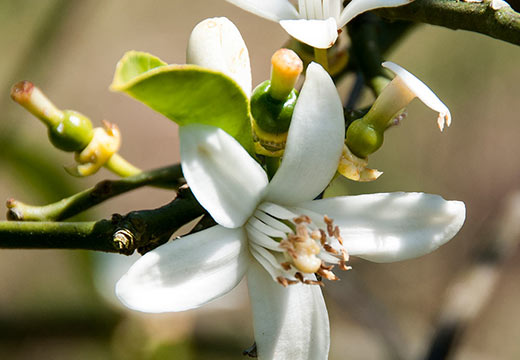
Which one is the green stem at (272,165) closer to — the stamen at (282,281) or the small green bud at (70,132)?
the stamen at (282,281)

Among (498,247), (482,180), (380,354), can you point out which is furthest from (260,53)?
(498,247)

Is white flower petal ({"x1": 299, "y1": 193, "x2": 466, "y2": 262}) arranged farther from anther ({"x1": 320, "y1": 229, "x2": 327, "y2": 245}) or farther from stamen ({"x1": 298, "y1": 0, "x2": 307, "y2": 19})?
stamen ({"x1": 298, "y1": 0, "x2": 307, "y2": 19})

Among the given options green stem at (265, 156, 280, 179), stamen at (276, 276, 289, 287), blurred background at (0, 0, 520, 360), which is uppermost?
green stem at (265, 156, 280, 179)

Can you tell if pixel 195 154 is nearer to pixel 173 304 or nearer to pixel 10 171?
pixel 173 304

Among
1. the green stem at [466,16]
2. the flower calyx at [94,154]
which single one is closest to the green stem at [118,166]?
the flower calyx at [94,154]

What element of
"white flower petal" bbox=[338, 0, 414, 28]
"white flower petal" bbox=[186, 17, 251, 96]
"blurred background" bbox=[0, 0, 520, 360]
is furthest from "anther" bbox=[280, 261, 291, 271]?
"blurred background" bbox=[0, 0, 520, 360]

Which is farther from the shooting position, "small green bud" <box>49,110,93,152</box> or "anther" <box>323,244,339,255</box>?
"small green bud" <box>49,110,93,152</box>

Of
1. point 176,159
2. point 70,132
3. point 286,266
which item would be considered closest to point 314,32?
point 286,266
